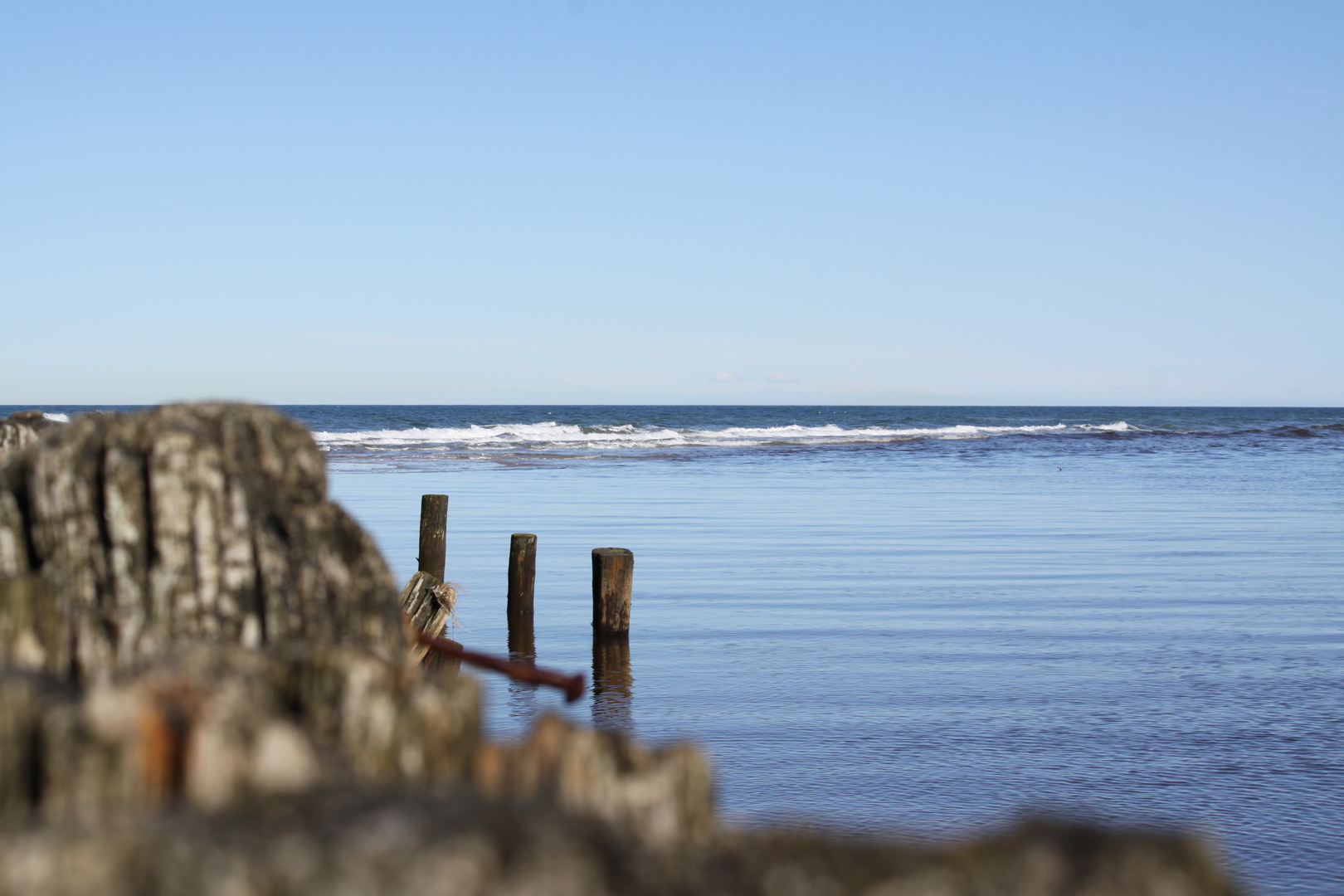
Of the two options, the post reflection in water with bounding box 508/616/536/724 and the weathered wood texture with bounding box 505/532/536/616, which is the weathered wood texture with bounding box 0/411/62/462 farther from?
the weathered wood texture with bounding box 505/532/536/616

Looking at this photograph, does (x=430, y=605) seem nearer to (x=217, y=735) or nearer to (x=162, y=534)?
(x=162, y=534)

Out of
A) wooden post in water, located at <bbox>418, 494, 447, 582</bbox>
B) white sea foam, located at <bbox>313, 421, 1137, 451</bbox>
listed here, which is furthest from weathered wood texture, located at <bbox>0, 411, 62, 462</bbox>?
white sea foam, located at <bbox>313, 421, 1137, 451</bbox>

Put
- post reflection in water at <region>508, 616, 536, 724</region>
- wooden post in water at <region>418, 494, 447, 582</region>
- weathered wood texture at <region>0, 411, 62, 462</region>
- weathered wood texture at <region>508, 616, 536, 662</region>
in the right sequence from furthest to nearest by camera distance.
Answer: wooden post in water at <region>418, 494, 447, 582</region>
weathered wood texture at <region>508, 616, 536, 662</region>
post reflection in water at <region>508, 616, 536, 724</region>
weathered wood texture at <region>0, 411, 62, 462</region>

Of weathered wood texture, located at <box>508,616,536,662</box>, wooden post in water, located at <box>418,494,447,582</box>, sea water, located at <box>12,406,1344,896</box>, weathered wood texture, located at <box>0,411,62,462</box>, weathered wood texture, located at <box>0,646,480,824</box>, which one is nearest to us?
weathered wood texture, located at <box>0,646,480,824</box>

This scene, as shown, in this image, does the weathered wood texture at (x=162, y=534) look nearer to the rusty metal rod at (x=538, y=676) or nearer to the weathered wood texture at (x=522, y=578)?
the rusty metal rod at (x=538, y=676)

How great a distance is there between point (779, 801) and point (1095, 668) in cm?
365

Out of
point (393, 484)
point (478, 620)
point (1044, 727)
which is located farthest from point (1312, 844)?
point (393, 484)

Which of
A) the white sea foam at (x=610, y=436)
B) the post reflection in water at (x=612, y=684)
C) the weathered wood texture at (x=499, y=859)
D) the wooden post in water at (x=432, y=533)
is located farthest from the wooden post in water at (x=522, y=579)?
the white sea foam at (x=610, y=436)

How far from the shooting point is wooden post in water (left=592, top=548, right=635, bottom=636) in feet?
31.4

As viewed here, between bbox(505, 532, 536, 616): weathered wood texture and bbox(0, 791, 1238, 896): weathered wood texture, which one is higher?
bbox(0, 791, 1238, 896): weathered wood texture

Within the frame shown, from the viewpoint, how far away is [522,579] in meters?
10.6

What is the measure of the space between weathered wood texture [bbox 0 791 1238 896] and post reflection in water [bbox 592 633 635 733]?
19.0ft

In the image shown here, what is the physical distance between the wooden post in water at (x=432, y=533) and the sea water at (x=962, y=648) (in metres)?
0.53

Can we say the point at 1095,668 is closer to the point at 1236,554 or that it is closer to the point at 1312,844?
the point at 1312,844
